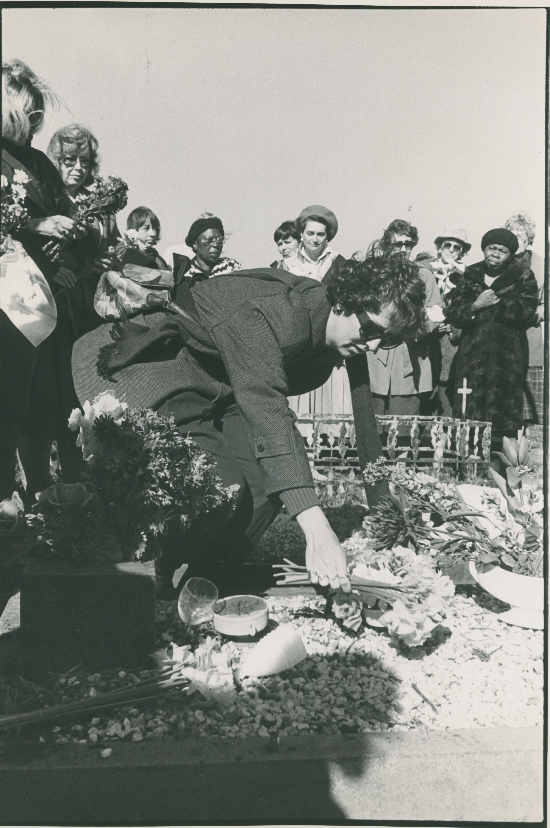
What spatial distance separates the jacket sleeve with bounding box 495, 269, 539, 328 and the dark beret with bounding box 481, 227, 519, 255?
0.57ft

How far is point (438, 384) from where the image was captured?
13.3ft

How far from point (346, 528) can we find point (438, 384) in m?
1.01

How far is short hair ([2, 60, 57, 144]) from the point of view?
2828 millimetres

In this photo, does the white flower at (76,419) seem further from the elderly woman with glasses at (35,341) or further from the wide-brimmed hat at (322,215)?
the wide-brimmed hat at (322,215)

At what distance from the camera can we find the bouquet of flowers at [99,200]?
308 cm

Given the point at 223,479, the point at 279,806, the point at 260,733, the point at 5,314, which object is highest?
the point at 5,314

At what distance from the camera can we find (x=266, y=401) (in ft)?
8.34

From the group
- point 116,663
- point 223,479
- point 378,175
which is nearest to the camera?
point 116,663

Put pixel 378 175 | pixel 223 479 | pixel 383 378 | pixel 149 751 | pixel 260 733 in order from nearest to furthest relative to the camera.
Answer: pixel 149 751, pixel 260 733, pixel 223 479, pixel 378 175, pixel 383 378

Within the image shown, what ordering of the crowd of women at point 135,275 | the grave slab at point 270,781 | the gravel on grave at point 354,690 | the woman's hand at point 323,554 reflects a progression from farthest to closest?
the crowd of women at point 135,275
the woman's hand at point 323,554
the gravel on grave at point 354,690
the grave slab at point 270,781

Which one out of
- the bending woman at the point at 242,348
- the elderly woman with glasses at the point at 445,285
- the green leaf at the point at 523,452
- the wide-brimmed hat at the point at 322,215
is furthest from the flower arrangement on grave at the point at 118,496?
the elderly woman with glasses at the point at 445,285

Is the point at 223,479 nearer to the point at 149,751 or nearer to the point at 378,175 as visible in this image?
the point at 149,751

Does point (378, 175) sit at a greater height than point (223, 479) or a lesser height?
greater

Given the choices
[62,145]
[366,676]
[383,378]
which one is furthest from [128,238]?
[366,676]
